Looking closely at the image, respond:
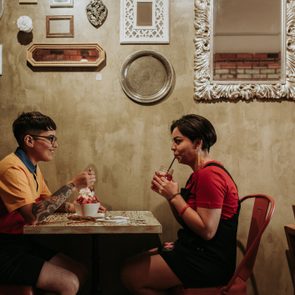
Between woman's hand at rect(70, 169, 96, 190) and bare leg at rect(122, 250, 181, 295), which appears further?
woman's hand at rect(70, 169, 96, 190)

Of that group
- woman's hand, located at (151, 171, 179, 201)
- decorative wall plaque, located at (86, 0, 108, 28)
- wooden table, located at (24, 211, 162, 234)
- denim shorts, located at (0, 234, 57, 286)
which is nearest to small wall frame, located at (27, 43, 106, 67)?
decorative wall plaque, located at (86, 0, 108, 28)

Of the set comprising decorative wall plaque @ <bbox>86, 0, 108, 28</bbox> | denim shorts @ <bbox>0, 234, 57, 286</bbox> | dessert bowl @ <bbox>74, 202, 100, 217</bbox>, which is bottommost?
denim shorts @ <bbox>0, 234, 57, 286</bbox>

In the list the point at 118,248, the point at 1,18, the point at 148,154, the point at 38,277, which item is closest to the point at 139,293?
the point at 38,277

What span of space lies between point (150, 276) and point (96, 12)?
201 cm

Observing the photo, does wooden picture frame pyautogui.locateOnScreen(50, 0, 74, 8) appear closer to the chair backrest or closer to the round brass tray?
the round brass tray

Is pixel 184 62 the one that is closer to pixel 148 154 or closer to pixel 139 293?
pixel 148 154

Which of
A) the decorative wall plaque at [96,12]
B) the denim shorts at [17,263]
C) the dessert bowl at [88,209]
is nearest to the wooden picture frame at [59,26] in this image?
the decorative wall plaque at [96,12]

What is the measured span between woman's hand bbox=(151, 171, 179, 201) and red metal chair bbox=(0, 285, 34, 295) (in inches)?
34.2

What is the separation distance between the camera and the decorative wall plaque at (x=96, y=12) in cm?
308

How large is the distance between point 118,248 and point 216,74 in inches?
60.8

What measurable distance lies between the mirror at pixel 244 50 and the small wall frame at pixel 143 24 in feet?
0.81

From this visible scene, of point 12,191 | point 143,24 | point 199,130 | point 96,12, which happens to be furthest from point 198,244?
point 96,12

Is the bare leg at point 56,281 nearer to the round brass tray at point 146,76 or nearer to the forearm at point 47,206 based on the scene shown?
the forearm at point 47,206

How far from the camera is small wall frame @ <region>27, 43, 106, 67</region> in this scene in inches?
121
